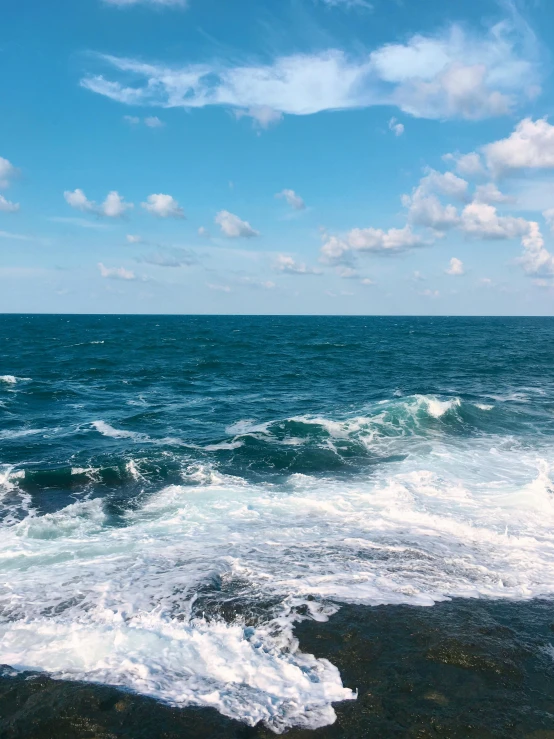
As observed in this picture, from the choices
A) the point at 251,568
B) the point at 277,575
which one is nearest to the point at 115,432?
the point at 251,568

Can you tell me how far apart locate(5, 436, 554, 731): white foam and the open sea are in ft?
0.19

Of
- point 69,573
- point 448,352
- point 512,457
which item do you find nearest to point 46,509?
point 69,573

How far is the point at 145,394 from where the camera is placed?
37812mm

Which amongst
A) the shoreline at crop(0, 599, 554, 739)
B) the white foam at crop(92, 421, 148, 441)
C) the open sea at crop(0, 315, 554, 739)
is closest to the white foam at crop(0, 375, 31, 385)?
the open sea at crop(0, 315, 554, 739)

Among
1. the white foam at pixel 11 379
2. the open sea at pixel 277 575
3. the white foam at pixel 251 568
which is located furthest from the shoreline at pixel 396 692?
the white foam at pixel 11 379

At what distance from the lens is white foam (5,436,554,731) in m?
9.33

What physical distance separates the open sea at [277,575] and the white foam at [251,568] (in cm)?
6

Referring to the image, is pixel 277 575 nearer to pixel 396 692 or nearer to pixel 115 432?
pixel 396 692

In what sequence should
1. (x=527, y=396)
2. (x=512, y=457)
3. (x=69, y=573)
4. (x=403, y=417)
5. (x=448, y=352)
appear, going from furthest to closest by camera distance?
(x=448, y=352)
(x=527, y=396)
(x=403, y=417)
(x=512, y=457)
(x=69, y=573)

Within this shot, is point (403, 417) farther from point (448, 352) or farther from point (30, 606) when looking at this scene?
point (448, 352)

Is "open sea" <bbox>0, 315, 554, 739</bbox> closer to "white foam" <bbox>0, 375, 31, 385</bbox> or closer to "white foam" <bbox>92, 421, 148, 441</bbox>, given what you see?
"white foam" <bbox>92, 421, 148, 441</bbox>

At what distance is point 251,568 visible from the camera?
42.7ft

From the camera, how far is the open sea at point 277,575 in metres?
8.51

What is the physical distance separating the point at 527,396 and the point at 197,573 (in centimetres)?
3216
